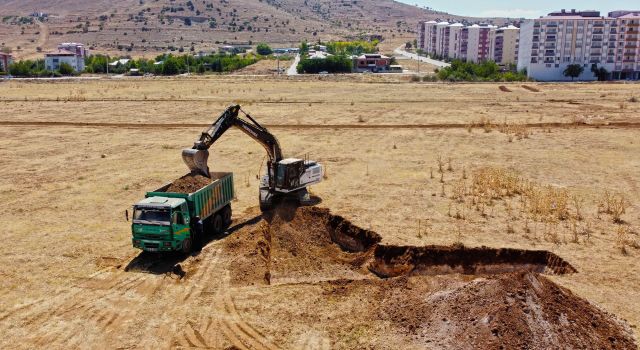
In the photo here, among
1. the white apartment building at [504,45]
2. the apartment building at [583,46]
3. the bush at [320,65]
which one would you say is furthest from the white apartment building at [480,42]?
the bush at [320,65]

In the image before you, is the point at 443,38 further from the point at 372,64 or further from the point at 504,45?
the point at 372,64

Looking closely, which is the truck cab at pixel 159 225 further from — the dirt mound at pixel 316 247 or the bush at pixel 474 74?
the bush at pixel 474 74

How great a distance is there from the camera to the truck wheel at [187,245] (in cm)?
1984

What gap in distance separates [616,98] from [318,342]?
70848mm

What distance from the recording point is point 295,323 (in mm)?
15672

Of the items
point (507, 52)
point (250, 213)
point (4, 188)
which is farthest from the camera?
point (507, 52)

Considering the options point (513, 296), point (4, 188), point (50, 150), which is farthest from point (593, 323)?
point (50, 150)

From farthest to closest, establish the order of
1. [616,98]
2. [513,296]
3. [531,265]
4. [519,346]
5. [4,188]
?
[616,98] < [4,188] < [531,265] < [513,296] < [519,346]

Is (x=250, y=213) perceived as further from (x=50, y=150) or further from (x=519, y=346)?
(x=50, y=150)

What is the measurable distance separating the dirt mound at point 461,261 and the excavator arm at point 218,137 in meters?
6.96

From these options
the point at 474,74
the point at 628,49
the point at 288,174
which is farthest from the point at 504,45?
the point at 288,174

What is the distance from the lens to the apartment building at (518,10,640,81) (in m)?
125

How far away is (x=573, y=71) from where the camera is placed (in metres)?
122

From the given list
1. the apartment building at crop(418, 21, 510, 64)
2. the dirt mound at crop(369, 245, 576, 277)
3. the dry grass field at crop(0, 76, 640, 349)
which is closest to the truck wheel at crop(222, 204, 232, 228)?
the dry grass field at crop(0, 76, 640, 349)
